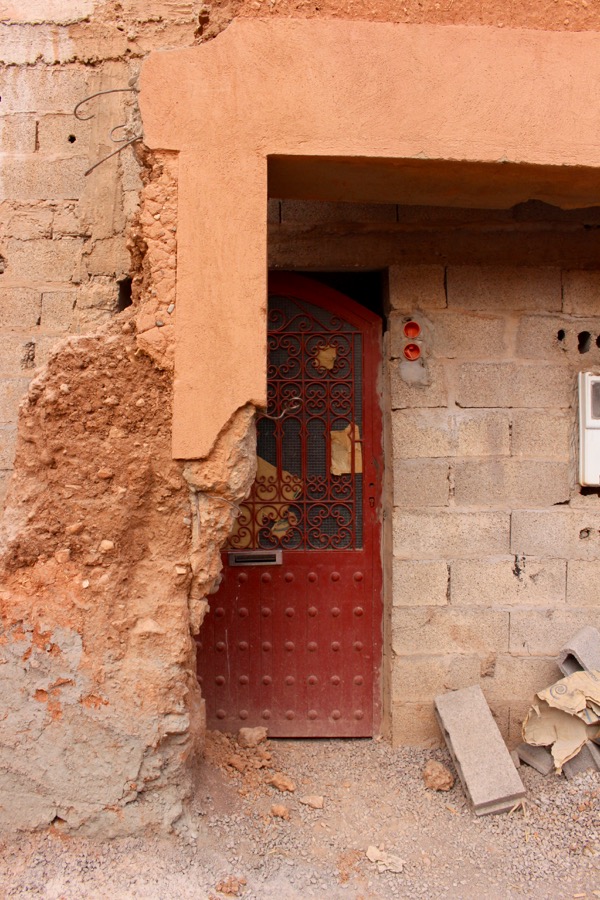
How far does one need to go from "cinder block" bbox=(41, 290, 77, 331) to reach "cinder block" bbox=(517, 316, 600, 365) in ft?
8.05

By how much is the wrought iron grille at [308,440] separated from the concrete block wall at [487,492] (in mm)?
274

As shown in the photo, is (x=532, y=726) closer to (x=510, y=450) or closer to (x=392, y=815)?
(x=392, y=815)

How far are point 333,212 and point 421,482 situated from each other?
1.55m

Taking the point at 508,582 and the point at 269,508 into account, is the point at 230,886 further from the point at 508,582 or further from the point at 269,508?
the point at 508,582

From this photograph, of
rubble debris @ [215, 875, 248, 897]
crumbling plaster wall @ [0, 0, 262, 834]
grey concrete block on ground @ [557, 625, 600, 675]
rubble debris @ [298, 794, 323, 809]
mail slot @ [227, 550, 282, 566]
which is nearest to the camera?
rubble debris @ [215, 875, 248, 897]

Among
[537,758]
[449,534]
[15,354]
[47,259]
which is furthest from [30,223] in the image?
[537,758]

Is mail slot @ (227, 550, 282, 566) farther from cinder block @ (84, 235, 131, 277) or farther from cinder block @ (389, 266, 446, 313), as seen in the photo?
cinder block @ (84, 235, 131, 277)

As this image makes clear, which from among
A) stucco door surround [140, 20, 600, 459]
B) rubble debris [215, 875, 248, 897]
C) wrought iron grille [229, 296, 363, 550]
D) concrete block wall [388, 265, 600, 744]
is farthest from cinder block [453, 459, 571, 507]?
rubble debris [215, 875, 248, 897]

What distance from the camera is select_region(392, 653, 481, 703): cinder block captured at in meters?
3.76

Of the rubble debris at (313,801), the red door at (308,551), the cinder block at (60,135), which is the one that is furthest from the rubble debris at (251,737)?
the cinder block at (60,135)

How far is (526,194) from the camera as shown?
3.35 meters

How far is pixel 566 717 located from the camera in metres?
3.43

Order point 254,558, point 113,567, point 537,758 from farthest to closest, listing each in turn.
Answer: point 254,558 → point 537,758 → point 113,567

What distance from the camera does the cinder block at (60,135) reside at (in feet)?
12.6
